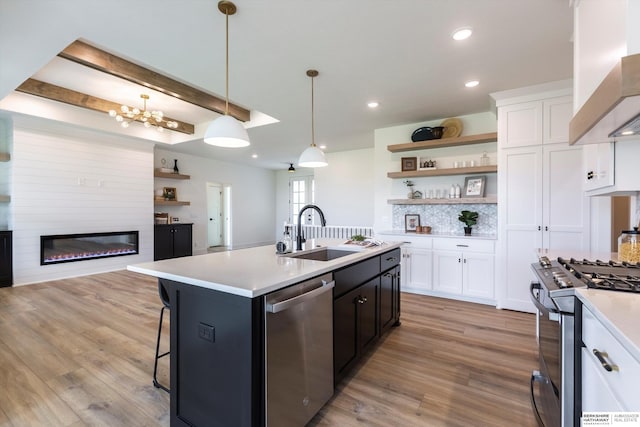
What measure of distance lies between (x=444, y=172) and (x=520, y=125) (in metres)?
1.05

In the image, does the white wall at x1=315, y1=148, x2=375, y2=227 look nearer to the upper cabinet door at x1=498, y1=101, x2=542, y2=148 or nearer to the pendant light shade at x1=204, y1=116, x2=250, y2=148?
the upper cabinet door at x1=498, y1=101, x2=542, y2=148

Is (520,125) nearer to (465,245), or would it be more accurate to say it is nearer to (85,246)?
(465,245)

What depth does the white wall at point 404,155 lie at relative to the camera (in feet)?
13.7

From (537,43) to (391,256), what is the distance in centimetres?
230

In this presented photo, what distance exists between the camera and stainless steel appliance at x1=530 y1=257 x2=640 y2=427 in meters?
1.19

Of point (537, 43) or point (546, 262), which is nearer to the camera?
point (546, 262)

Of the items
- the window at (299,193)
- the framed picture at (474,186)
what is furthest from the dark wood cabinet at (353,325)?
the window at (299,193)

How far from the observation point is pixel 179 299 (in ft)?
4.99

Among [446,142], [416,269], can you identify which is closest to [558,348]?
[416,269]

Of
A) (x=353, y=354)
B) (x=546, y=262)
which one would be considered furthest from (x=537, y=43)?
(x=353, y=354)

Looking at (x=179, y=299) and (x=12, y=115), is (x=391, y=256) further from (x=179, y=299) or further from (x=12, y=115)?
(x=12, y=115)

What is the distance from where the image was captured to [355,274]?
6.89 feet

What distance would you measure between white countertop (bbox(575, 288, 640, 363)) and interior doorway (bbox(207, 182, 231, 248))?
841 centimetres

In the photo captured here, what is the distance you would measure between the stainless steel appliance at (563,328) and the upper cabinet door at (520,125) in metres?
2.25
